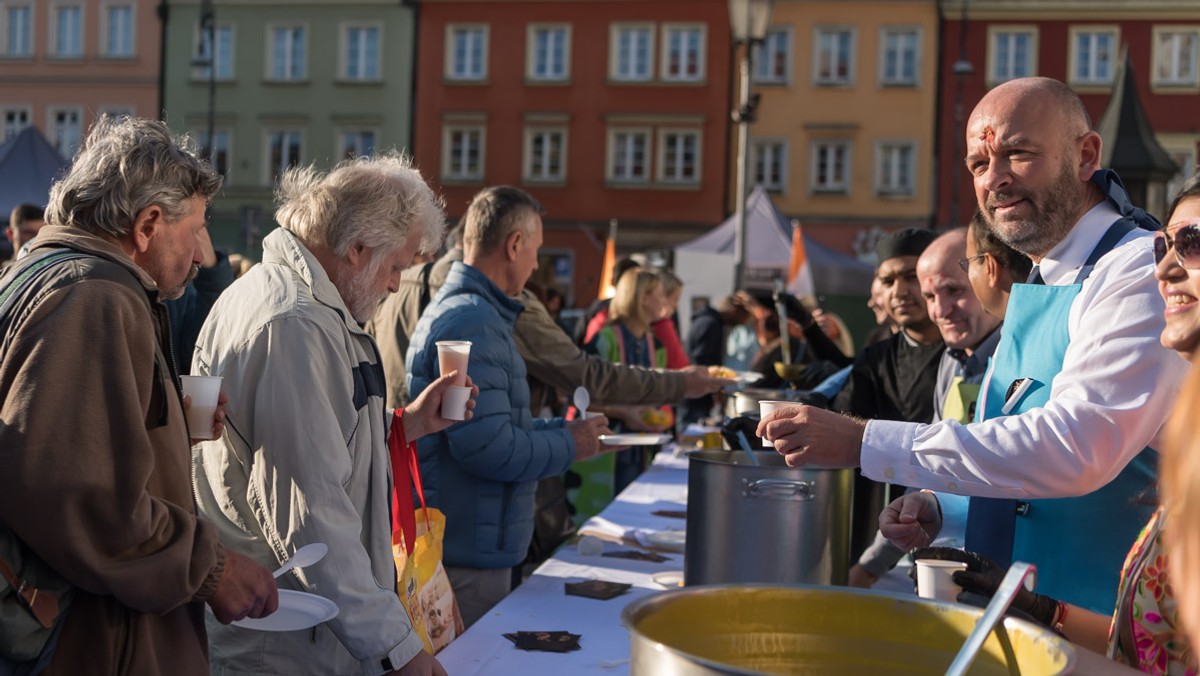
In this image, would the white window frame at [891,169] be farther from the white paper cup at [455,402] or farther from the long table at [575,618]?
the white paper cup at [455,402]

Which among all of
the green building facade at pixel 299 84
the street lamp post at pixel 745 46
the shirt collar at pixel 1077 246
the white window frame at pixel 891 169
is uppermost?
the green building facade at pixel 299 84

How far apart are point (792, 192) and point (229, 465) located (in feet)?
92.1

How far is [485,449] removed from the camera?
3.47m

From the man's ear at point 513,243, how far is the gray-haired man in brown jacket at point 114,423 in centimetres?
169

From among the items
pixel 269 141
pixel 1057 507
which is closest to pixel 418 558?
pixel 1057 507

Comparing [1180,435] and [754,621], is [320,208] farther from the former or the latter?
[1180,435]

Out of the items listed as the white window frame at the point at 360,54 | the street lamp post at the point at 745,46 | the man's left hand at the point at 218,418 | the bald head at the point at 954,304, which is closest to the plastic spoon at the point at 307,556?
the man's left hand at the point at 218,418

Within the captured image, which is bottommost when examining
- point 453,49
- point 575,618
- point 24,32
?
point 575,618

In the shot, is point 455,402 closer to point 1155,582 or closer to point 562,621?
point 562,621

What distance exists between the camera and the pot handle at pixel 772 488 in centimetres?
239

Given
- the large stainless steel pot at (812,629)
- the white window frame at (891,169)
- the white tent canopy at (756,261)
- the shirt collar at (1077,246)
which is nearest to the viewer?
the large stainless steel pot at (812,629)

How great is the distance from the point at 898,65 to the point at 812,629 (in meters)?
29.6

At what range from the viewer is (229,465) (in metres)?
2.46

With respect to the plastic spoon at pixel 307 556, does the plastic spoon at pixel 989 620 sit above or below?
above
